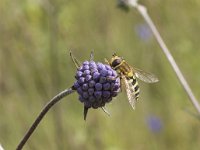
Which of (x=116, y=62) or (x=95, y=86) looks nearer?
(x=95, y=86)

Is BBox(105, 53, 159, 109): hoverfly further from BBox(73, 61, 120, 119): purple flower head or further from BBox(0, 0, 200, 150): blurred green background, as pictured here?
BBox(0, 0, 200, 150): blurred green background

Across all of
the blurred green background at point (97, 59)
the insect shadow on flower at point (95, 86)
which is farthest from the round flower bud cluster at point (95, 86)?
the blurred green background at point (97, 59)

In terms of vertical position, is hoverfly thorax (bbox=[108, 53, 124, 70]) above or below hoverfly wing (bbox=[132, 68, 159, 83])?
above

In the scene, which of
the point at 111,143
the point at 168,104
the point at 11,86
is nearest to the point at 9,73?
the point at 11,86

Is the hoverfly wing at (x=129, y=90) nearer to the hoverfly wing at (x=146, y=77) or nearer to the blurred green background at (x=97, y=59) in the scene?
the hoverfly wing at (x=146, y=77)

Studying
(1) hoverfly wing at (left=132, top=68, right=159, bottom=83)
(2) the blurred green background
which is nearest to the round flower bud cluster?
(1) hoverfly wing at (left=132, top=68, right=159, bottom=83)

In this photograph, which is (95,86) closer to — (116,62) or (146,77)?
(116,62)

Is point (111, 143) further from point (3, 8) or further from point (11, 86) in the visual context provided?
point (3, 8)

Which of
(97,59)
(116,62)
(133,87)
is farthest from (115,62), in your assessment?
(97,59)
